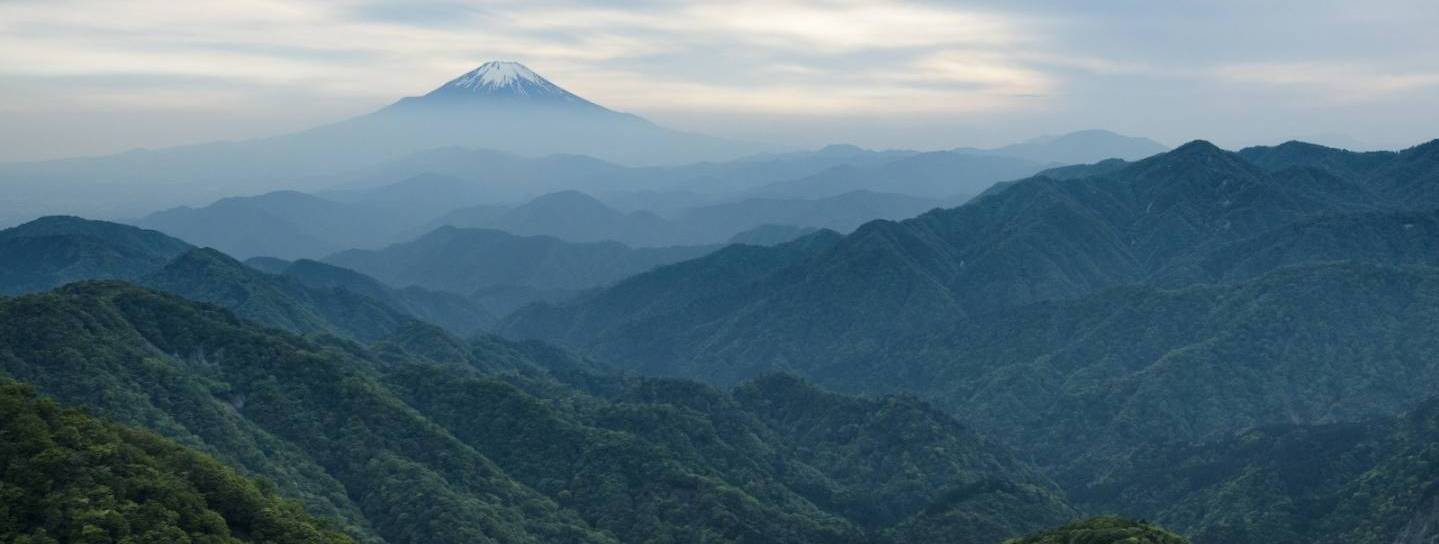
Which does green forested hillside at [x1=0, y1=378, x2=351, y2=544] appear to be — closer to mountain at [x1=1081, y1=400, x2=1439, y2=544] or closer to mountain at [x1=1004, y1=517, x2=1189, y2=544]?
mountain at [x1=1004, y1=517, x2=1189, y2=544]

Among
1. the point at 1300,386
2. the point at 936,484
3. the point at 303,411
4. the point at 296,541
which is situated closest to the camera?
the point at 296,541

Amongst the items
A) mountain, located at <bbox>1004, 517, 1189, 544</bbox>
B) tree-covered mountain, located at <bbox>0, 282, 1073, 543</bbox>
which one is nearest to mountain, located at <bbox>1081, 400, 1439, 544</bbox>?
tree-covered mountain, located at <bbox>0, 282, 1073, 543</bbox>

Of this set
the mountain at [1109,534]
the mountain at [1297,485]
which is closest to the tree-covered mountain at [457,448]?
the mountain at [1297,485]

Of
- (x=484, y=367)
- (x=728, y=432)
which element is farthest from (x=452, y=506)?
(x=484, y=367)

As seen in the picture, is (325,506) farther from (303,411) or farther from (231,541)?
(231,541)

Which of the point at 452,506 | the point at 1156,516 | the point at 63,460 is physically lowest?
the point at 1156,516

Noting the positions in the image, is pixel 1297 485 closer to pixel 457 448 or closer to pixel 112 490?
pixel 457 448

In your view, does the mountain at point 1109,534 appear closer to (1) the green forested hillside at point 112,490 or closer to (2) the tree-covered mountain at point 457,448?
(2) the tree-covered mountain at point 457,448
